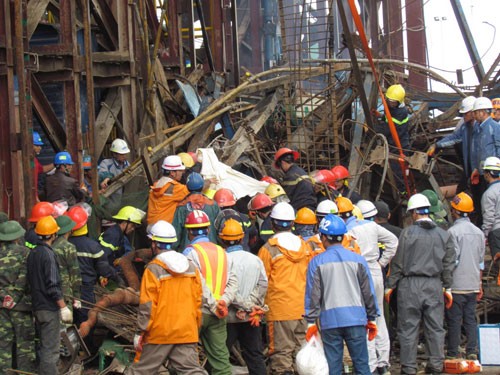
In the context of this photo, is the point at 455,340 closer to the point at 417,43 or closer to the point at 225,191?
the point at 225,191

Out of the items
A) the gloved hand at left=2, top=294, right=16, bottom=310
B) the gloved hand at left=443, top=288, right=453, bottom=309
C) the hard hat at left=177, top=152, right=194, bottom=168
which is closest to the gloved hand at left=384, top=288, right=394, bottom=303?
the gloved hand at left=443, top=288, right=453, bottom=309

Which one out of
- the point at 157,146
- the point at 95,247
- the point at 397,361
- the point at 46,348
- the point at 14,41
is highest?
the point at 14,41

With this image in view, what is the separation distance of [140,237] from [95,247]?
1956 mm

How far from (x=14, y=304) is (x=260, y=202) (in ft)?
12.0

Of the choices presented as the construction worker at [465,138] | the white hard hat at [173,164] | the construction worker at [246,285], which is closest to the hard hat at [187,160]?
the white hard hat at [173,164]

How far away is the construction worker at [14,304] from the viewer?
10.4 meters

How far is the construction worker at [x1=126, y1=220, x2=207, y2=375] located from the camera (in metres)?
9.39

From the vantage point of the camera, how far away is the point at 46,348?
10398 mm

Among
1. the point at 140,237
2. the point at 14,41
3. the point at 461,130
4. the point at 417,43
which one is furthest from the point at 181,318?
the point at 417,43

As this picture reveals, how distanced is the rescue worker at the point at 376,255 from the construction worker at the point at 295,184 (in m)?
1.43

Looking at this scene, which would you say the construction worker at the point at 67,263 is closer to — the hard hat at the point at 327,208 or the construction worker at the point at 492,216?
the hard hat at the point at 327,208

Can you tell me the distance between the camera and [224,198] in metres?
13.0

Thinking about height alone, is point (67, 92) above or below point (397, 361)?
above

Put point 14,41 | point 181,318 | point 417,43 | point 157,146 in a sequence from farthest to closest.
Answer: point 417,43 → point 157,146 → point 14,41 → point 181,318
